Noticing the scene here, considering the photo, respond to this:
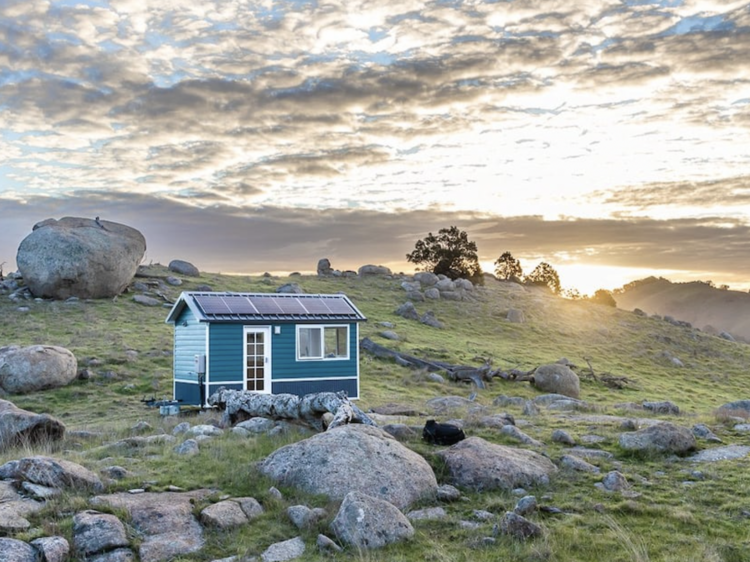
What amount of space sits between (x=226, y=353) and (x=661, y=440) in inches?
646

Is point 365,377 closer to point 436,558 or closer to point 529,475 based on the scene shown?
point 529,475

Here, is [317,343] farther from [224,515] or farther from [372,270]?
[372,270]

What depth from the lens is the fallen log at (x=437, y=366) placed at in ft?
121

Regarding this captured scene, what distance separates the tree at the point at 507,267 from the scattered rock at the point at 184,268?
51.4m

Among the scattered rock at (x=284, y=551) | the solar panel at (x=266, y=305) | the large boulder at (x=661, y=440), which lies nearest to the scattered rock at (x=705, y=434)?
the large boulder at (x=661, y=440)

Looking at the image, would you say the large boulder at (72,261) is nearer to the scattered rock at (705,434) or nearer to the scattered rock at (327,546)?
the scattered rock at (705,434)

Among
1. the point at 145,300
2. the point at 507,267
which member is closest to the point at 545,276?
the point at 507,267

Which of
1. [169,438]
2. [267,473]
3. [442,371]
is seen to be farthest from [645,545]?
[442,371]

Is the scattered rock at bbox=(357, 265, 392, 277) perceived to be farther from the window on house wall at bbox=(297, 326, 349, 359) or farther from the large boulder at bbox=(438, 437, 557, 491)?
the large boulder at bbox=(438, 437, 557, 491)

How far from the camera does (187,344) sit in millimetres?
27672

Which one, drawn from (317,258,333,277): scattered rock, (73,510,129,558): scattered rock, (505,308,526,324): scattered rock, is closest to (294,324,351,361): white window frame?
(73,510,129,558): scattered rock

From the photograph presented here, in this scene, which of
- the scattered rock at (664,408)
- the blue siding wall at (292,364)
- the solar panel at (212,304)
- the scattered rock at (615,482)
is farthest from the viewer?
the blue siding wall at (292,364)

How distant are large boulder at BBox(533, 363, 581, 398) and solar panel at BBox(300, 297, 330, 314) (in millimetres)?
14027

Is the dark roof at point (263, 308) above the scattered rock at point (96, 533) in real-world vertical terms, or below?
above
